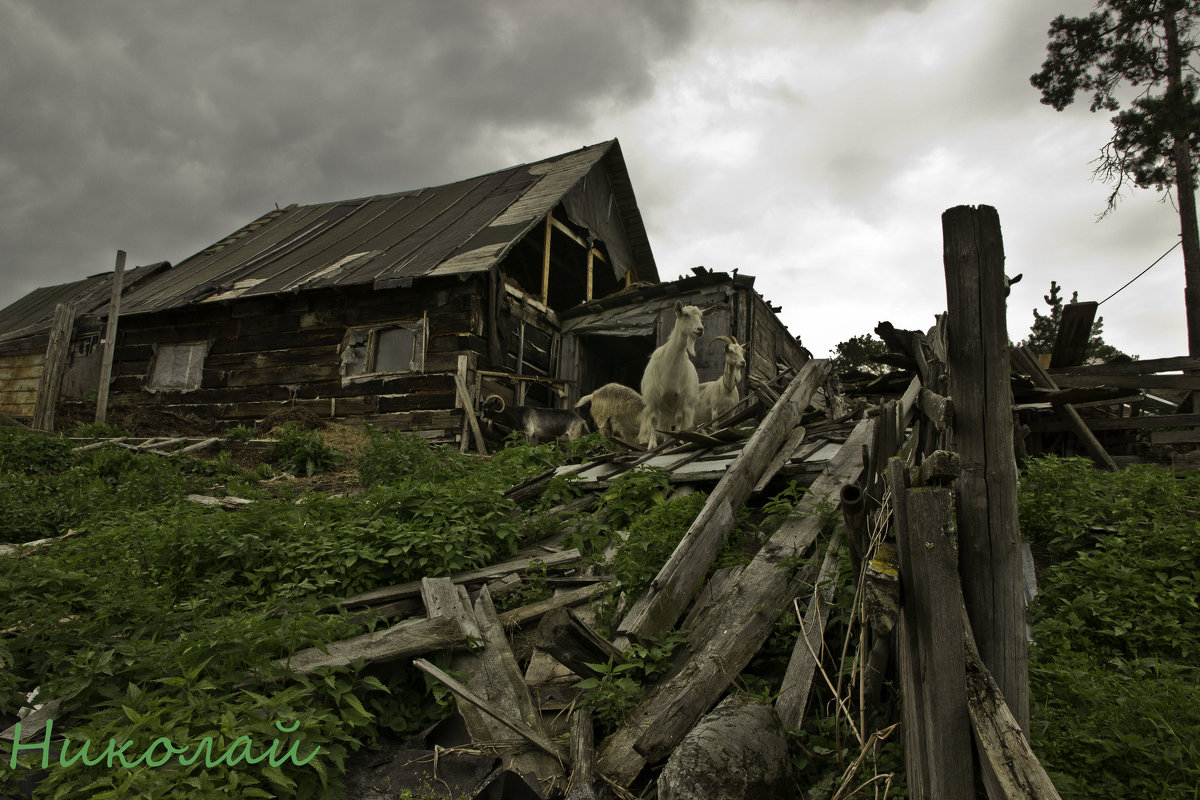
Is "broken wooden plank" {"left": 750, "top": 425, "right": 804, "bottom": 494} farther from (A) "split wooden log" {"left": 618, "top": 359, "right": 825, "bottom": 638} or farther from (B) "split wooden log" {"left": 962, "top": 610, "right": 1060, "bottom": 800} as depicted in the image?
(B) "split wooden log" {"left": 962, "top": 610, "right": 1060, "bottom": 800}

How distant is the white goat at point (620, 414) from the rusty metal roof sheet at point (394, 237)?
3.36 meters

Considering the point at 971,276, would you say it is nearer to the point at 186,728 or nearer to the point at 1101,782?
the point at 1101,782

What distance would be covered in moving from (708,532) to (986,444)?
220cm

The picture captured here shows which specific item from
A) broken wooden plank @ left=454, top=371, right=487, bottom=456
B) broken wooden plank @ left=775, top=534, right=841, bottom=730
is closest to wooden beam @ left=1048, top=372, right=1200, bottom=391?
broken wooden plank @ left=775, top=534, right=841, bottom=730

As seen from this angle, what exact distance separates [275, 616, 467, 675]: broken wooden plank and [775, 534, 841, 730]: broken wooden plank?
77.8 inches

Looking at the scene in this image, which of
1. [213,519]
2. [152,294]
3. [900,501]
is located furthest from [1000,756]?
[152,294]

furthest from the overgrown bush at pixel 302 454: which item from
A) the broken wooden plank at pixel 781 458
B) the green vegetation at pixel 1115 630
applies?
the green vegetation at pixel 1115 630

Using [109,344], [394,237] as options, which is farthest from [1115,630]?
[109,344]

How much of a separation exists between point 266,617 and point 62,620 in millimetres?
1410

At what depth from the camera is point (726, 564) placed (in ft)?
15.8

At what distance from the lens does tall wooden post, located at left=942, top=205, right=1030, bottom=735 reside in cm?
277

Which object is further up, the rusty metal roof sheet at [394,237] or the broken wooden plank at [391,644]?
the rusty metal roof sheet at [394,237]

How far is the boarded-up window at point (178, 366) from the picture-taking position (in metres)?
15.6

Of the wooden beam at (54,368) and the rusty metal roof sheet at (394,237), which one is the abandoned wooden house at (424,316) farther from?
the wooden beam at (54,368)
